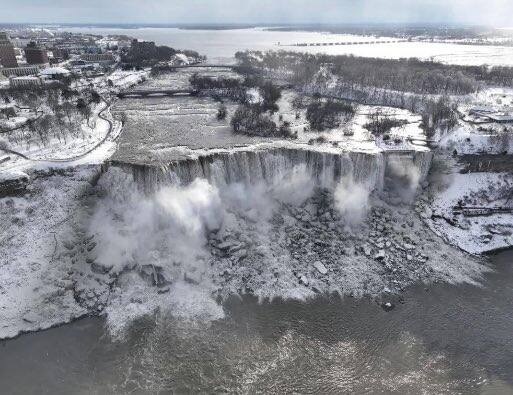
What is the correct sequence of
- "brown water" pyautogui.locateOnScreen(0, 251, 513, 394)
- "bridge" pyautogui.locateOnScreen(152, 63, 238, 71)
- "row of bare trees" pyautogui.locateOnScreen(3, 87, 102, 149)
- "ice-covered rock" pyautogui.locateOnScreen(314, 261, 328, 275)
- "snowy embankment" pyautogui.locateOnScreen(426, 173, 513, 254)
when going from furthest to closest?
"bridge" pyautogui.locateOnScreen(152, 63, 238, 71)
"row of bare trees" pyautogui.locateOnScreen(3, 87, 102, 149)
"snowy embankment" pyautogui.locateOnScreen(426, 173, 513, 254)
"ice-covered rock" pyautogui.locateOnScreen(314, 261, 328, 275)
"brown water" pyautogui.locateOnScreen(0, 251, 513, 394)

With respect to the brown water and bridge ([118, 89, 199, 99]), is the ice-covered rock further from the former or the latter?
bridge ([118, 89, 199, 99])

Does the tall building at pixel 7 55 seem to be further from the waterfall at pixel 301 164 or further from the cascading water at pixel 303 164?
the cascading water at pixel 303 164

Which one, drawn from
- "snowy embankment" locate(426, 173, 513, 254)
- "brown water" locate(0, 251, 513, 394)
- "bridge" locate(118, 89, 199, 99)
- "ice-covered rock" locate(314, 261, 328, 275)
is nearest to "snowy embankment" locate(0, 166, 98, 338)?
"brown water" locate(0, 251, 513, 394)

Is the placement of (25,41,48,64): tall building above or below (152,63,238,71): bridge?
above

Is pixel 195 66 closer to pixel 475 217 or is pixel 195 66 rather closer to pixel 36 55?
pixel 36 55

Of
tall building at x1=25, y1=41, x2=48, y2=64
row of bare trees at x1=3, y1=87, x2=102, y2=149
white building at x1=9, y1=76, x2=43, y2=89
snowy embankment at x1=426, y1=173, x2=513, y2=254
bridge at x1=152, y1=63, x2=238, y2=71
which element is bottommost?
snowy embankment at x1=426, y1=173, x2=513, y2=254

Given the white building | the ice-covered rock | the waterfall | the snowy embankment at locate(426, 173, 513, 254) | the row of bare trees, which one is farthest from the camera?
the white building

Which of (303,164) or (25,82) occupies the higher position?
(25,82)

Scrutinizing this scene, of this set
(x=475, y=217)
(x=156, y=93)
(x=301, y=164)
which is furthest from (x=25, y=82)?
(x=475, y=217)
